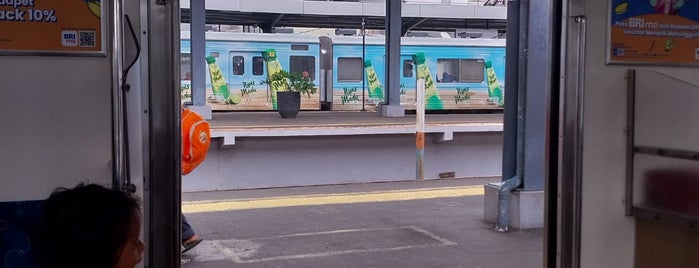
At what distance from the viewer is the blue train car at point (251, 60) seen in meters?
17.5

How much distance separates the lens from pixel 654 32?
3.12 m

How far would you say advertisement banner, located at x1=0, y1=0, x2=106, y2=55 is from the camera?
2270 millimetres

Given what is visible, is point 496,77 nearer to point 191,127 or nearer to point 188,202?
point 188,202

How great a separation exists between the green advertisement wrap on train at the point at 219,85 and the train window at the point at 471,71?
5547 mm

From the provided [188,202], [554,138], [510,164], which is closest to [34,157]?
[554,138]

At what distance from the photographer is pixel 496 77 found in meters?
18.9

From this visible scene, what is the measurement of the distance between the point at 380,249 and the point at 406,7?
1519cm

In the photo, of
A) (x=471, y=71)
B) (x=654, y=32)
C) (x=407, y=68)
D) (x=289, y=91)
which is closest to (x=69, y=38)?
(x=654, y=32)

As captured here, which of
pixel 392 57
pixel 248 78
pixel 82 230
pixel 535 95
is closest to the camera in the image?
pixel 82 230

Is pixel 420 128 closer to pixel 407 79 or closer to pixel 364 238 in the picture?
pixel 364 238

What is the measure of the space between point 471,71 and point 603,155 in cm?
1588

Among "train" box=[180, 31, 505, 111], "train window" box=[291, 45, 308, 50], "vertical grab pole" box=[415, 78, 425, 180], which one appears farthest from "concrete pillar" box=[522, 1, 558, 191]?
"train window" box=[291, 45, 308, 50]

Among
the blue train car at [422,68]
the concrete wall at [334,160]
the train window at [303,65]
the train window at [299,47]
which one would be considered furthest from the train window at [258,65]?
the concrete wall at [334,160]

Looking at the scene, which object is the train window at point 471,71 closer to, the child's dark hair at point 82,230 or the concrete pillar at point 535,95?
the concrete pillar at point 535,95
